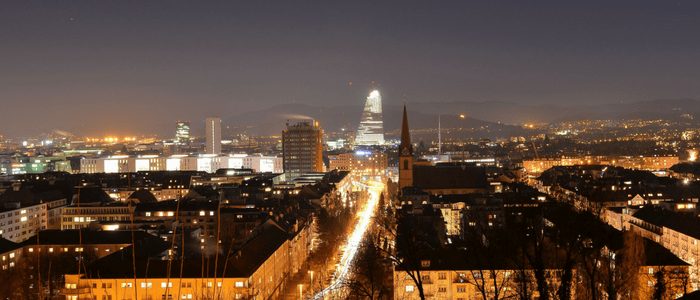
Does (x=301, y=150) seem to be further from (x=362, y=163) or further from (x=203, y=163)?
(x=203, y=163)

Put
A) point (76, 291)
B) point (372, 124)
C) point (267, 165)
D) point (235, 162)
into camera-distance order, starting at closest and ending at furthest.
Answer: point (76, 291)
point (267, 165)
point (235, 162)
point (372, 124)

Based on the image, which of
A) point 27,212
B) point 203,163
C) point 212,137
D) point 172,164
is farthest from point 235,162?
point 27,212

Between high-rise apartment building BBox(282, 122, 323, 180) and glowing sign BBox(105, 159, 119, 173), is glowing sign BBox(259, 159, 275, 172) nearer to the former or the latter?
high-rise apartment building BBox(282, 122, 323, 180)

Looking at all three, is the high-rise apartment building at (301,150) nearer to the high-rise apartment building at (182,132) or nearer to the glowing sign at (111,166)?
the glowing sign at (111,166)

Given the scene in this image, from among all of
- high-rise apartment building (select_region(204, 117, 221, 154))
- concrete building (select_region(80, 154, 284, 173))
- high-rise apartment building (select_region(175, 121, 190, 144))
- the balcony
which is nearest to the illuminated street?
the balcony

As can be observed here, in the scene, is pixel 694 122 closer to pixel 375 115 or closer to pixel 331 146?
pixel 375 115

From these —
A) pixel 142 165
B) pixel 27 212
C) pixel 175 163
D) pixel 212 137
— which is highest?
pixel 212 137
